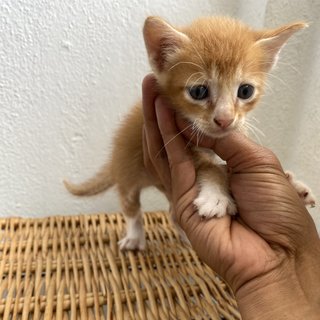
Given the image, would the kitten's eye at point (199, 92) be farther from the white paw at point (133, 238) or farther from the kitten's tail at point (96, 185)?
the kitten's tail at point (96, 185)

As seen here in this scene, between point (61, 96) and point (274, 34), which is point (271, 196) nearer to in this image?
point (274, 34)

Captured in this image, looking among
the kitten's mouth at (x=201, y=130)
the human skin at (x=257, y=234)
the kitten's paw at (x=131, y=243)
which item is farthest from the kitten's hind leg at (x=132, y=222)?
the kitten's mouth at (x=201, y=130)

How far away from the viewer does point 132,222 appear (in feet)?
4.32

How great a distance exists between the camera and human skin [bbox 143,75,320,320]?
78cm

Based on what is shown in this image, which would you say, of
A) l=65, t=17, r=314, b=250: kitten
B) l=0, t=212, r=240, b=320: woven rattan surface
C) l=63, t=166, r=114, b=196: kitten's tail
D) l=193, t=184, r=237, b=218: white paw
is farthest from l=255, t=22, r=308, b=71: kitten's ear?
l=63, t=166, r=114, b=196: kitten's tail

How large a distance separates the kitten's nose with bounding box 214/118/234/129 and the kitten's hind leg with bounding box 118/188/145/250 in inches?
21.3

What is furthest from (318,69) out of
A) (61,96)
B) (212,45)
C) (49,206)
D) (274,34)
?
(49,206)

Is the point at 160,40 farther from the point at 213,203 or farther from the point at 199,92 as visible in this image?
the point at 213,203

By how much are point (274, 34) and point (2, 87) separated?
3.38 feet

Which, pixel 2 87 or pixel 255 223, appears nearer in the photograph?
pixel 255 223

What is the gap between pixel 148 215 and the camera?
60.8 inches

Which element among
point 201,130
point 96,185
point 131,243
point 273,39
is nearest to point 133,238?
point 131,243

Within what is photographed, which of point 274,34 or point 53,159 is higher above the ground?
point 274,34

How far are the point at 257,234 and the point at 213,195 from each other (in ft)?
0.43
